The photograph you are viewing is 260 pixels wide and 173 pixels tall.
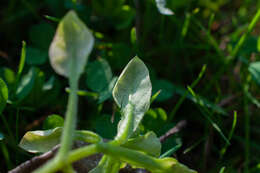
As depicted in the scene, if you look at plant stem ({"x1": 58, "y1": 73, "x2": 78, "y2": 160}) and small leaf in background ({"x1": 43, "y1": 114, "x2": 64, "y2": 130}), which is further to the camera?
small leaf in background ({"x1": 43, "y1": 114, "x2": 64, "y2": 130})

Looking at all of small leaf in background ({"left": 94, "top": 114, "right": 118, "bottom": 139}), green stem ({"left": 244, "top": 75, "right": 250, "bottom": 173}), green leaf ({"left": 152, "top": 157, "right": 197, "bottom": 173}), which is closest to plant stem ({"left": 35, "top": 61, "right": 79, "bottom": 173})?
green leaf ({"left": 152, "top": 157, "right": 197, "bottom": 173})

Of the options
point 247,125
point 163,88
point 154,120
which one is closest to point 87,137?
point 154,120

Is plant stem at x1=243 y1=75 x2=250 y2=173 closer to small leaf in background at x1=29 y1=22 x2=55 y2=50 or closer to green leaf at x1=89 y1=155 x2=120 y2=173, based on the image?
green leaf at x1=89 y1=155 x2=120 y2=173

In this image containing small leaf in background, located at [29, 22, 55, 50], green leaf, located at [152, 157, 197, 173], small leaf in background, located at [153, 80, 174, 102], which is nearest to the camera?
green leaf, located at [152, 157, 197, 173]

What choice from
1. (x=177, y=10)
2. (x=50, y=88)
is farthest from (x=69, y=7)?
(x=177, y=10)

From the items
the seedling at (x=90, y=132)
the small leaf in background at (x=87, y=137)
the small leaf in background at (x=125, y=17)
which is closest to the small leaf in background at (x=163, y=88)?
the small leaf in background at (x=125, y=17)

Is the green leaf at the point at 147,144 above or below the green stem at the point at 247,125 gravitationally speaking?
above

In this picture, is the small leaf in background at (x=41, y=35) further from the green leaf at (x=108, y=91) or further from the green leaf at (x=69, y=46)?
the green leaf at (x=69, y=46)
